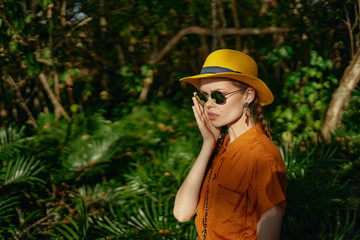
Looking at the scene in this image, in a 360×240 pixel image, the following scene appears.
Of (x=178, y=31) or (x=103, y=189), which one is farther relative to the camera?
(x=178, y=31)

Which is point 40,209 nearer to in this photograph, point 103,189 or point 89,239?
point 103,189

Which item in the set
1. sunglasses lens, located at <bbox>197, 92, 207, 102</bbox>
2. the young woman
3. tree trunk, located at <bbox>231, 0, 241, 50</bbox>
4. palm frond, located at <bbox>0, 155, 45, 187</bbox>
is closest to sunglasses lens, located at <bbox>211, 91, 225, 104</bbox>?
the young woman

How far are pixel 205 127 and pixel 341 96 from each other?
3102 mm

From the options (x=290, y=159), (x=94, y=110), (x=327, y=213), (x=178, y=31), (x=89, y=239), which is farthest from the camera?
(x=178, y=31)

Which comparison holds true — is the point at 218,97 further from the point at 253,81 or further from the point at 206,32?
the point at 206,32

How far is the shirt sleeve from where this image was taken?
1196 millimetres

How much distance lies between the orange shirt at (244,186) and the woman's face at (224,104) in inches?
4.3

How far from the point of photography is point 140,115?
15.0 feet

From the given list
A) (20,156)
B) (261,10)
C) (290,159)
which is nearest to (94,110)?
(20,156)

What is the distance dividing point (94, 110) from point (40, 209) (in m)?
1.83

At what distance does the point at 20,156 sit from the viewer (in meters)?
3.41

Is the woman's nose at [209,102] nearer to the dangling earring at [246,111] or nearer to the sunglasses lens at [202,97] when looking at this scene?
the sunglasses lens at [202,97]

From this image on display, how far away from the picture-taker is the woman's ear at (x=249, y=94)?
1.45m

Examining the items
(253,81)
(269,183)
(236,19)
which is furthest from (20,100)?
(269,183)
